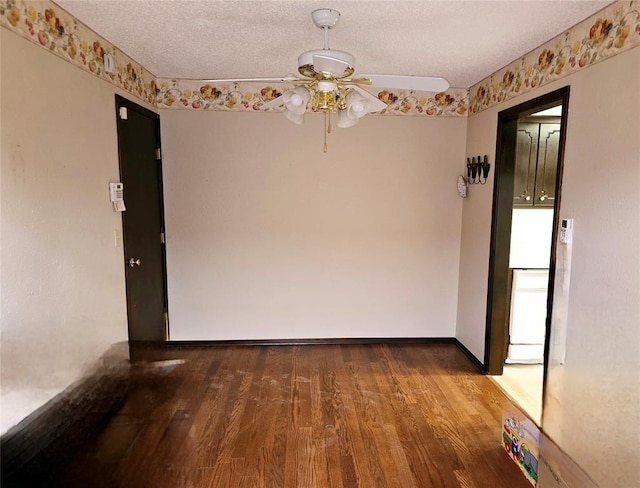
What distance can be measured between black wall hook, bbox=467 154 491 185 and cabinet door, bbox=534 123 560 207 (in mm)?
411

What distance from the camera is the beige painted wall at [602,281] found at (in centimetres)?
180

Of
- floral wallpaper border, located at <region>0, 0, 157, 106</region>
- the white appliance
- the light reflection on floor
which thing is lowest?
the light reflection on floor

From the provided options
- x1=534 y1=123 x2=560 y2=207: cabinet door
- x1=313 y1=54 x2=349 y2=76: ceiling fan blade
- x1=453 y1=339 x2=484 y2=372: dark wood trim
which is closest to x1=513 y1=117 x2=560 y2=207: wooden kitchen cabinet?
x1=534 y1=123 x2=560 y2=207: cabinet door

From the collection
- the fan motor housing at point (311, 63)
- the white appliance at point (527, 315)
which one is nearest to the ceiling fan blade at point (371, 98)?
the fan motor housing at point (311, 63)

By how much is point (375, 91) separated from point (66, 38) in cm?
240

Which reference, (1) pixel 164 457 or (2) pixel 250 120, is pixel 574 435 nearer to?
(1) pixel 164 457

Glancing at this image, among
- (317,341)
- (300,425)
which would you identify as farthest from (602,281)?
(317,341)

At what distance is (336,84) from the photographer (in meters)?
1.92

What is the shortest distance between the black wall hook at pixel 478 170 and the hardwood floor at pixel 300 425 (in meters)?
1.62

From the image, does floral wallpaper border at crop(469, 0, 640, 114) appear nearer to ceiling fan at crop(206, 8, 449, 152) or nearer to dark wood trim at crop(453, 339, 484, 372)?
ceiling fan at crop(206, 8, 449, 152)

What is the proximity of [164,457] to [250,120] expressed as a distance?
2.69 m

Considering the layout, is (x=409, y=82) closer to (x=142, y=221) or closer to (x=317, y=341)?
(x=142, y=221)

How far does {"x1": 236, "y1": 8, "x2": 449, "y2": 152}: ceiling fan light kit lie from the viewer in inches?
71.0

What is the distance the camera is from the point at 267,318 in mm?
3857
